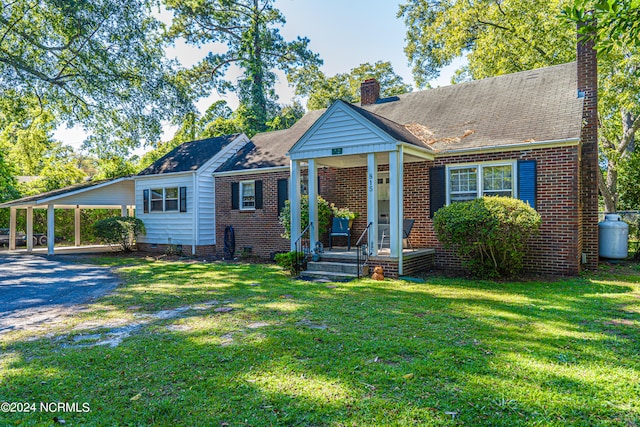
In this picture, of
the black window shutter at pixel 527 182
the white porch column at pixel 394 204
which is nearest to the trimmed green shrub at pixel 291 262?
the white porch column at pixel 394 204

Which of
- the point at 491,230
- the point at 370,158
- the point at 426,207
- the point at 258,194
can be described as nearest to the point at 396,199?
the point at 370,158

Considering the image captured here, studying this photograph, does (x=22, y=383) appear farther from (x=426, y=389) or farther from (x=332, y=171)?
(x=332, y=171)

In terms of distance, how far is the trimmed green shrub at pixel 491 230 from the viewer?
8.42 meters

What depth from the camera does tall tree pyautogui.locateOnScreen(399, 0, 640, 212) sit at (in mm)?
17500

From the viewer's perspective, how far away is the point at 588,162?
10516 mm

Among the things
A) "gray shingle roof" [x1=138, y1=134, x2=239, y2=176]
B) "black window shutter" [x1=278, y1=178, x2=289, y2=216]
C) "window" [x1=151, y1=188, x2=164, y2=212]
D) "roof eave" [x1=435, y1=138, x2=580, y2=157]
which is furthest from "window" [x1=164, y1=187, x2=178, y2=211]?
"roof eave" [x1=435, y1=138, x2=580, y2=157]

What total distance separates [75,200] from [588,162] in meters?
18.5

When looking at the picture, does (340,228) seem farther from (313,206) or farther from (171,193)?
(171,193)

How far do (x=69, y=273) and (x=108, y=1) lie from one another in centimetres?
1106

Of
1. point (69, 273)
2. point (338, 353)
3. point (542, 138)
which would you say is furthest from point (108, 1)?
point (338, 353)

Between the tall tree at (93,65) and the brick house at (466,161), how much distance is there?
8.37 m

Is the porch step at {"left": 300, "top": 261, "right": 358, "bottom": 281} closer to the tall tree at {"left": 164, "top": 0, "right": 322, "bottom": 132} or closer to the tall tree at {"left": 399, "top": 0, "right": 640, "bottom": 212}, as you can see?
the tall tree at {"left": 399, "top": 0, "right": 640, "bottom": 212}

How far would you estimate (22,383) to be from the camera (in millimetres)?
3672

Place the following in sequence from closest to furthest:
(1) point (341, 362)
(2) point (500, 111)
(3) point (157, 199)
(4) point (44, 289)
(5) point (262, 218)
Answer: (1) point (341, 362)
(4) point (44, 289)
(2) point (500, 111)
(5) point (262, 218)
(3) point (157, 199)
